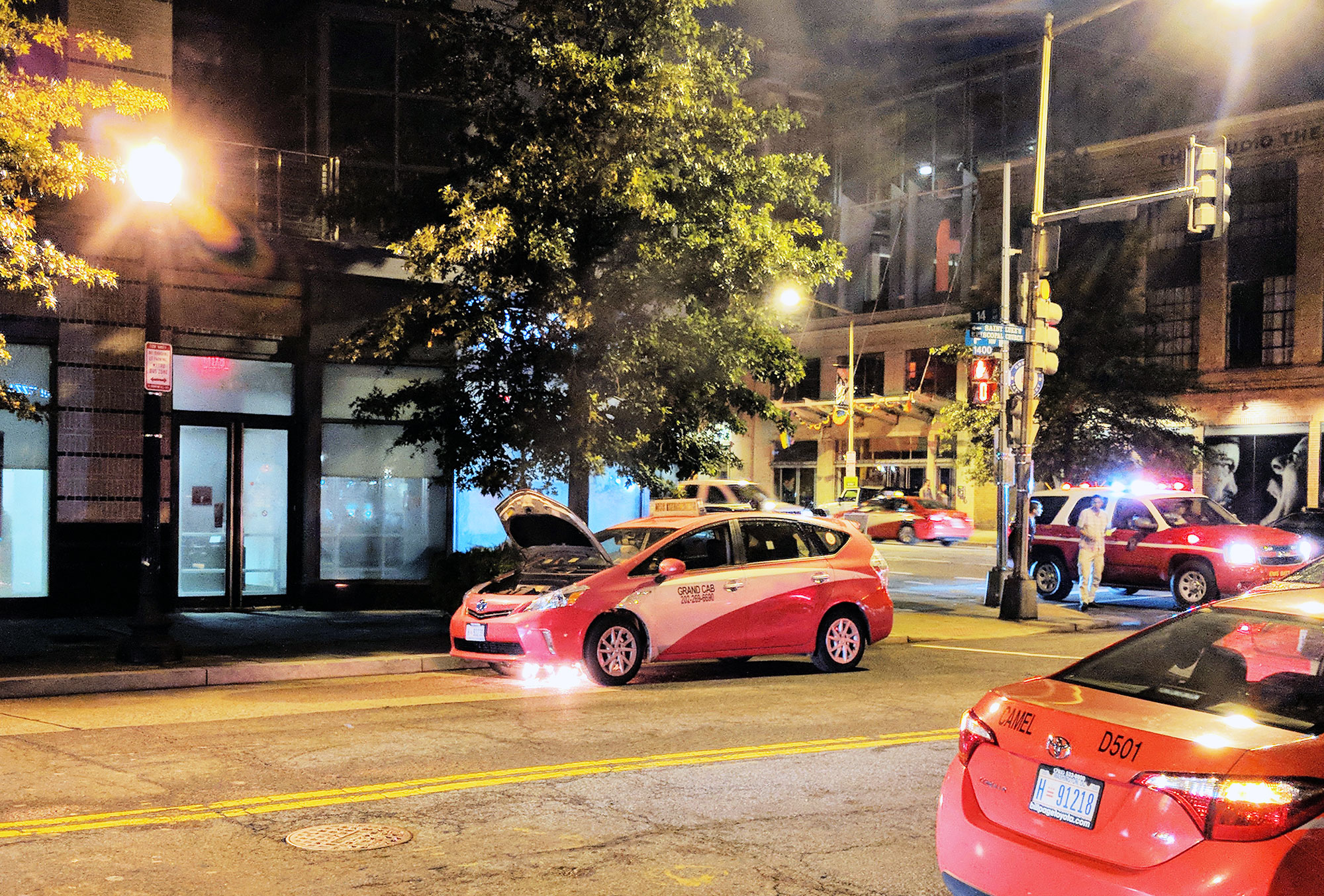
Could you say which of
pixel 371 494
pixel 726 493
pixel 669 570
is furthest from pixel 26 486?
pixel 726 493

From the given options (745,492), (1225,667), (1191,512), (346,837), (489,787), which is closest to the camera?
(1225,667)

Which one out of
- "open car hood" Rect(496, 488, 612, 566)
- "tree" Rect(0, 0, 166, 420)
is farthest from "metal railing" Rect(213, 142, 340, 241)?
"open car hood" Rect(496, 488, 612, 566)

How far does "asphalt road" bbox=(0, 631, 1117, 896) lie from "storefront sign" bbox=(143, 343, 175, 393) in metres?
3.16

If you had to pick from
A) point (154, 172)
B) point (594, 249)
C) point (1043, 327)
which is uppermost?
point (154, 172)

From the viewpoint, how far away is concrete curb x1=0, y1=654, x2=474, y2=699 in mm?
11430

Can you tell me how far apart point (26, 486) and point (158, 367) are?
553 centimetres

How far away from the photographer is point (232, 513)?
18578 mm

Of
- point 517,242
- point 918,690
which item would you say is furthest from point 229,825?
point 517,242

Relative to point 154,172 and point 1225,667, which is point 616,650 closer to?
point 154,172

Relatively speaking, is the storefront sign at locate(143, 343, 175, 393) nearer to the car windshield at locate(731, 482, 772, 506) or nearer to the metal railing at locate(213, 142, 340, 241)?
the metal railing at locate(213, 142, 340, 241)

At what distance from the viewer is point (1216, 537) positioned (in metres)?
19.5

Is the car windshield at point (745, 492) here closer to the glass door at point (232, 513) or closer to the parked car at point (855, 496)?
the parked car at point (855, 496)

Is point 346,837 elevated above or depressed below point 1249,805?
below

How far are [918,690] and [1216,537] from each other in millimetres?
10229
